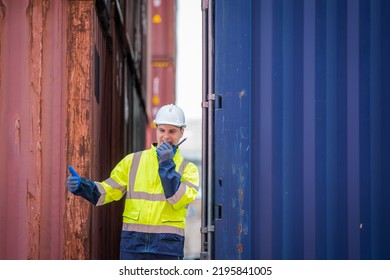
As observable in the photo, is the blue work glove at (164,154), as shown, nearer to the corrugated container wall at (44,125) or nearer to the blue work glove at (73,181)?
the blue work glove at (73,181)

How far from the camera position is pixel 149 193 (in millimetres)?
5375

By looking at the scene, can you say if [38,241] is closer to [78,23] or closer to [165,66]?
[78,23]

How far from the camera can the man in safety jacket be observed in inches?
207

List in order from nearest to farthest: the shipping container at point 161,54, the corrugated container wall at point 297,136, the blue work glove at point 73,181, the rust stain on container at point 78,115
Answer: the blue work glove at point 73,181 → the corrugated container wall at point 297,136 → the rust stain on container at point 78,115 → the shipping container at point 161,54

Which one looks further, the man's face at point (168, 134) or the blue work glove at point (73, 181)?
the man's face at point (168, 134)

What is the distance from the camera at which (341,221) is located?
17.8 ft

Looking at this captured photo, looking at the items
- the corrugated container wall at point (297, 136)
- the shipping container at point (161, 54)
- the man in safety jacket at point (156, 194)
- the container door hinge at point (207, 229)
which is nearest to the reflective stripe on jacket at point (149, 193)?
the man in safety jacket at point (156, 194)

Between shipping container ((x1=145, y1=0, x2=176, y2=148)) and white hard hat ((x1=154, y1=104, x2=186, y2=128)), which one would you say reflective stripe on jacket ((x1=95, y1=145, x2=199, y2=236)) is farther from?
shipping container ((x1=145, y1=0, x2=176, y2=148))

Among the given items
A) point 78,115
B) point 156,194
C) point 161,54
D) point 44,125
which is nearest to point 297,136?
point 156,194

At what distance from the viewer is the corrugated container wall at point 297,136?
5.38 metres

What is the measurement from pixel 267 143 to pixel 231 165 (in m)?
0.33

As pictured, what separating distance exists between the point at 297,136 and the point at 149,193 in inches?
47.6

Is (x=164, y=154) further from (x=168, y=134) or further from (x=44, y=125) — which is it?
(x=44, y=125)
